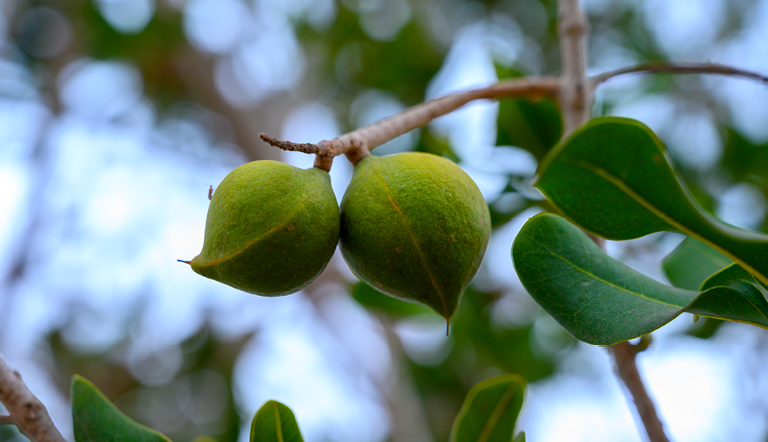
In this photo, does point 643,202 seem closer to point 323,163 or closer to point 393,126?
point 393,126

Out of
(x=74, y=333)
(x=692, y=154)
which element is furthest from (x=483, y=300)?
(x=74, y=333)

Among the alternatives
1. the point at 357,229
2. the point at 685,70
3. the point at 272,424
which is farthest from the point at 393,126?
the point at 685,70

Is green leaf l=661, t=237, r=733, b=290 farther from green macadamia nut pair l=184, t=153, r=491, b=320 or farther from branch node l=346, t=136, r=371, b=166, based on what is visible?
branch node l=346, t=136, r=371, b=166

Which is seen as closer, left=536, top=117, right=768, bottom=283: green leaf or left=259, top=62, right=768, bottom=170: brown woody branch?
left=536, top=117, right=768, bottom=283: green leaf

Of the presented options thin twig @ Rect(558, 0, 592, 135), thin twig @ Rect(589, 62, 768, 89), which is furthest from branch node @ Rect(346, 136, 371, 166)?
thin twig @ Rect(589, 62, 768, 89)

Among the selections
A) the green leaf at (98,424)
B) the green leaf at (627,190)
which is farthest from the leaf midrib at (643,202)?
the green leaf at (98,424)
